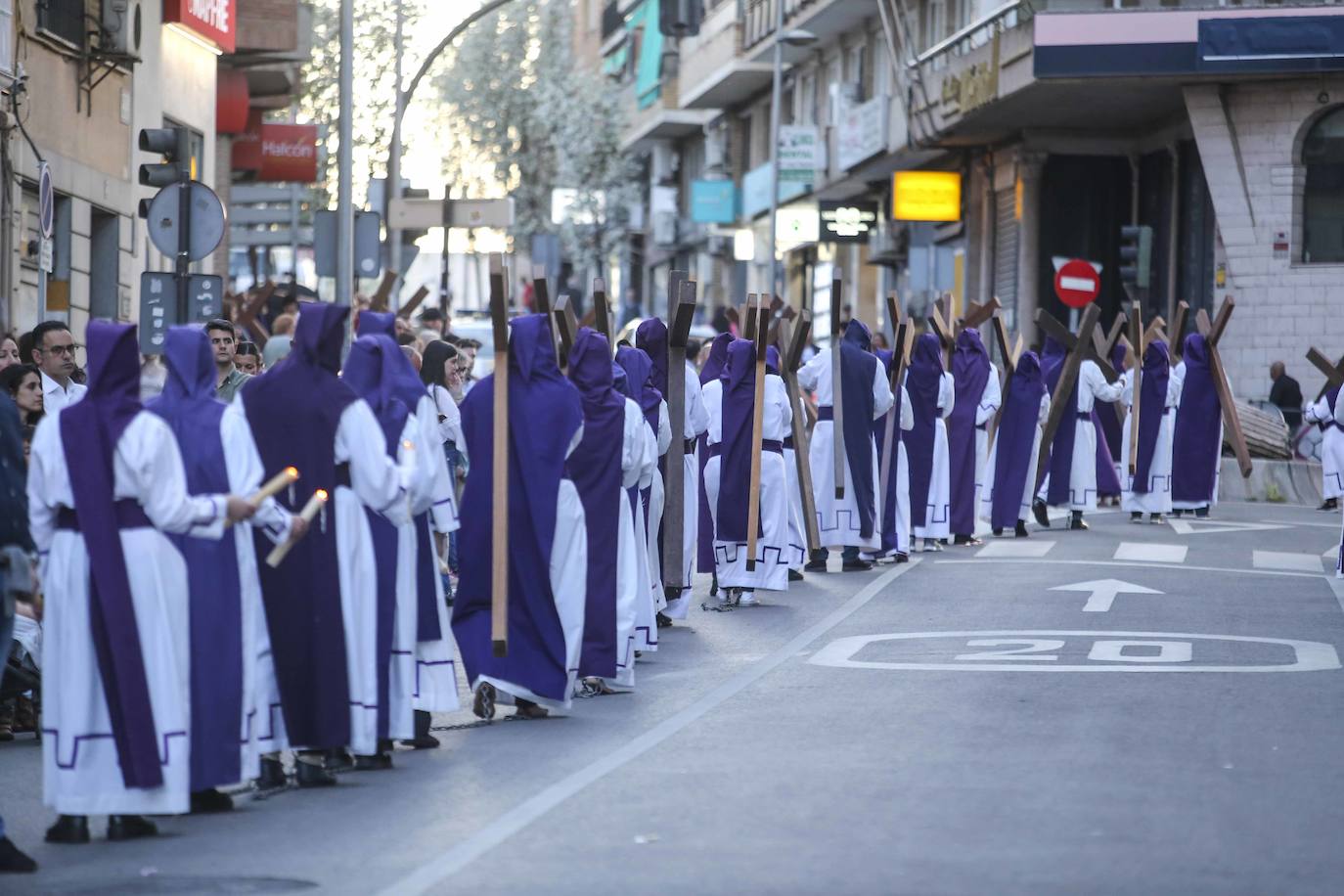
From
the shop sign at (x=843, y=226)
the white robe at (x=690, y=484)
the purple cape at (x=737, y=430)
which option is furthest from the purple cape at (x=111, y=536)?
the shop sign at (x=843, y=226)

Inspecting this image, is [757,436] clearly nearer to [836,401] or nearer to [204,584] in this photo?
[836,401]

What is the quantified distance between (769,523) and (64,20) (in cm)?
1223

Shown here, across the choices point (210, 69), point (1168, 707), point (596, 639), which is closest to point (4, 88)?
point (210, 69)

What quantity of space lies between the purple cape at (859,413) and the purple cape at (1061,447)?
4.93 metres

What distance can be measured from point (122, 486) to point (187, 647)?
0.63 metres

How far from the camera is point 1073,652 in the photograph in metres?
14.4

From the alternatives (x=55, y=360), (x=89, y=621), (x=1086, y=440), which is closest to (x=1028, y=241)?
(x=1086, y=440)

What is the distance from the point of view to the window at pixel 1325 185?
36.8 m

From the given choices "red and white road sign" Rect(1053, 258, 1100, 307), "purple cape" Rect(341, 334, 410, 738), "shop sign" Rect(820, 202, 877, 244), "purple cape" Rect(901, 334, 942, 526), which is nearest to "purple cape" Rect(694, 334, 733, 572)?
"purple cape" Rect(901, 334, 942, 526)

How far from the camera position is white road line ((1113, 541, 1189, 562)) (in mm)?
21447

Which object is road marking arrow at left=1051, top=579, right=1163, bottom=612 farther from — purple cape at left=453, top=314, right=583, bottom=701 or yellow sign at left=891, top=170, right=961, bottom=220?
yellow sign at left=891, top=170, right=961, bottom=220

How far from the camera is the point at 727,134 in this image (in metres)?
67.7

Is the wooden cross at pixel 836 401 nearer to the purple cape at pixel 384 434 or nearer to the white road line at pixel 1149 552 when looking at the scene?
the white road line at pixel 1149 552

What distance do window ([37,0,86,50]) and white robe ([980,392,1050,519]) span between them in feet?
32.6
